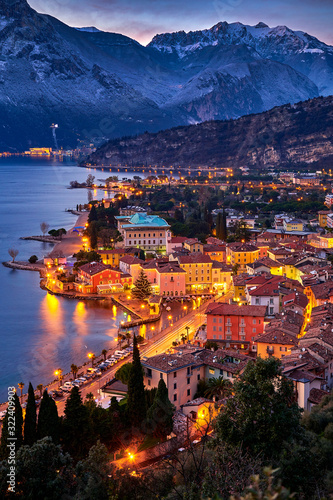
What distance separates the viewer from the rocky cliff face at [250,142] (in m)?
47.2

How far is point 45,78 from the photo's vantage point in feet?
342

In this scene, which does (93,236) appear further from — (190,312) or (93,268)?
(190,312)

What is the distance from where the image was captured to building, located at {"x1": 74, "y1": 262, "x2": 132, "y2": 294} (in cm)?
1376

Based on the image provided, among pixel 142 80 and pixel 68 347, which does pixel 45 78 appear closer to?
pixel 142 80

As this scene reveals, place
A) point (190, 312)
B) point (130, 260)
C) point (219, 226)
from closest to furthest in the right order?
point (190, 312) → point (130, 260) → point (219, 226)

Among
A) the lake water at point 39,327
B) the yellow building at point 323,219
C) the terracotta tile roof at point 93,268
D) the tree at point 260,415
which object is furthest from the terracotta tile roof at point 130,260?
the tree at point 260,415

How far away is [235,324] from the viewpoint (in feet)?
29.4

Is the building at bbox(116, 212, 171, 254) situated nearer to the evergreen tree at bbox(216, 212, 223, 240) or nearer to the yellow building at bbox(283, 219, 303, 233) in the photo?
the evergreen tree at bbox(216, 212, 223, 240)

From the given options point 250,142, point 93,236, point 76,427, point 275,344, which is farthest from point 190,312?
point 250,142

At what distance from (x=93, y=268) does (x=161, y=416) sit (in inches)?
334

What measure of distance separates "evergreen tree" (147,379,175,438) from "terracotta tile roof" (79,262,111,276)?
26.6 feet

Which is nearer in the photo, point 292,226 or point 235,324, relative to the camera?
point 235,324

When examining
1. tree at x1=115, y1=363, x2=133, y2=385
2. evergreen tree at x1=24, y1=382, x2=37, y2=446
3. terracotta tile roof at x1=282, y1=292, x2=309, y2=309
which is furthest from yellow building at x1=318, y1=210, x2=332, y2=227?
evergreen tree at x1=24, y1=382, x2=37, y2=446

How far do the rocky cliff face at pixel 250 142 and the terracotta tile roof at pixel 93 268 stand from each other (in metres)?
33.8
